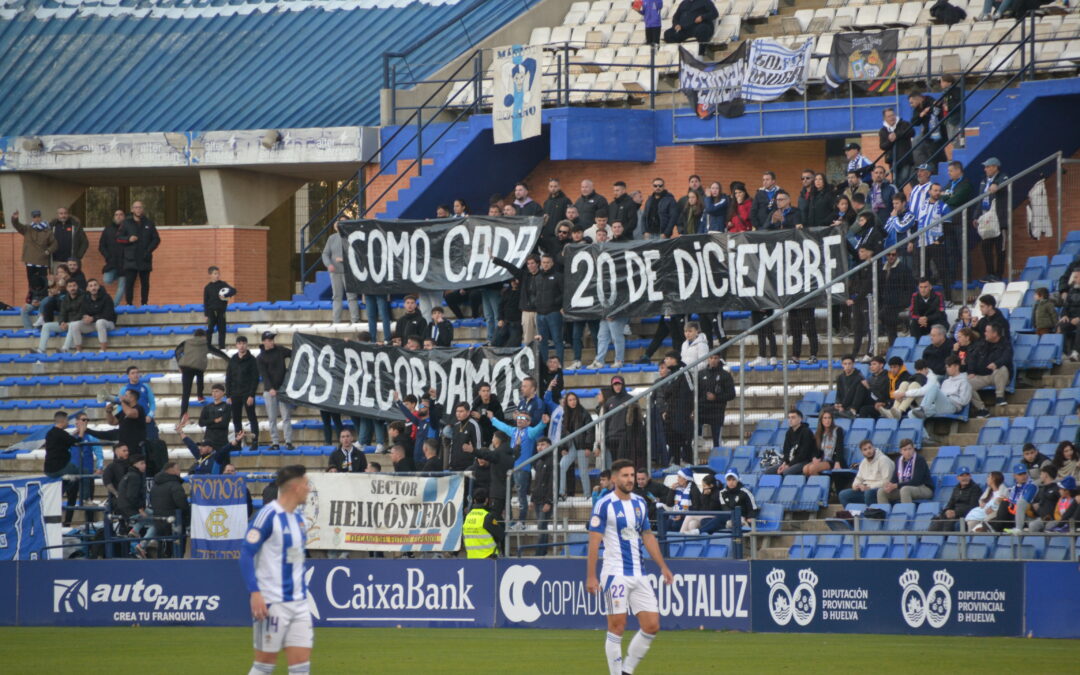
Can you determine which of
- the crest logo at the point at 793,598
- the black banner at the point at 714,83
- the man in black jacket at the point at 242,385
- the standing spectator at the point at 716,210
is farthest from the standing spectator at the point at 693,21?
the crest logo at the point at 793,598

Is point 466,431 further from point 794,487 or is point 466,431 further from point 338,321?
point 338,321

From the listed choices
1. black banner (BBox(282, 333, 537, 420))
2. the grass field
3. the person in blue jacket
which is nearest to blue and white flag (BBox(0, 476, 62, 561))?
the grass field

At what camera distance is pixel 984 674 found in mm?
13789

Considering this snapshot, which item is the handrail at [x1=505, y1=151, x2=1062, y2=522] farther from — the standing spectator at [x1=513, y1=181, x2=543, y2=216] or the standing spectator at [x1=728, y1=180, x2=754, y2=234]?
the standing spectator at [x1=513, y1=181, x2=543, y2=216]

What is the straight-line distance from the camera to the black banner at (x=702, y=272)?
75.8 feet

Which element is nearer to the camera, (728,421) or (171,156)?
(728,421)

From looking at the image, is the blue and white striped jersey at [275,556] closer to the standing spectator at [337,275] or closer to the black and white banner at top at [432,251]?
the black and white banner at top at [432,251]

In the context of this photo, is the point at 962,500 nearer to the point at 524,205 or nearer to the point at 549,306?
the point at 549,306

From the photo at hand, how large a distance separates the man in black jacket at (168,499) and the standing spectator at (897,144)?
10.8m

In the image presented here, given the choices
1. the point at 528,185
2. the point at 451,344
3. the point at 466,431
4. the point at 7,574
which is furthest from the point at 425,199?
the point at 7,574

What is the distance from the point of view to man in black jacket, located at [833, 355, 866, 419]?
2123 cm

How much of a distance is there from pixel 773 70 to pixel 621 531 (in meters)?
14.6

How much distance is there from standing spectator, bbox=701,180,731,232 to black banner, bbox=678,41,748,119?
7.52 ft

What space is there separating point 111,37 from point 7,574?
55.6 feet
